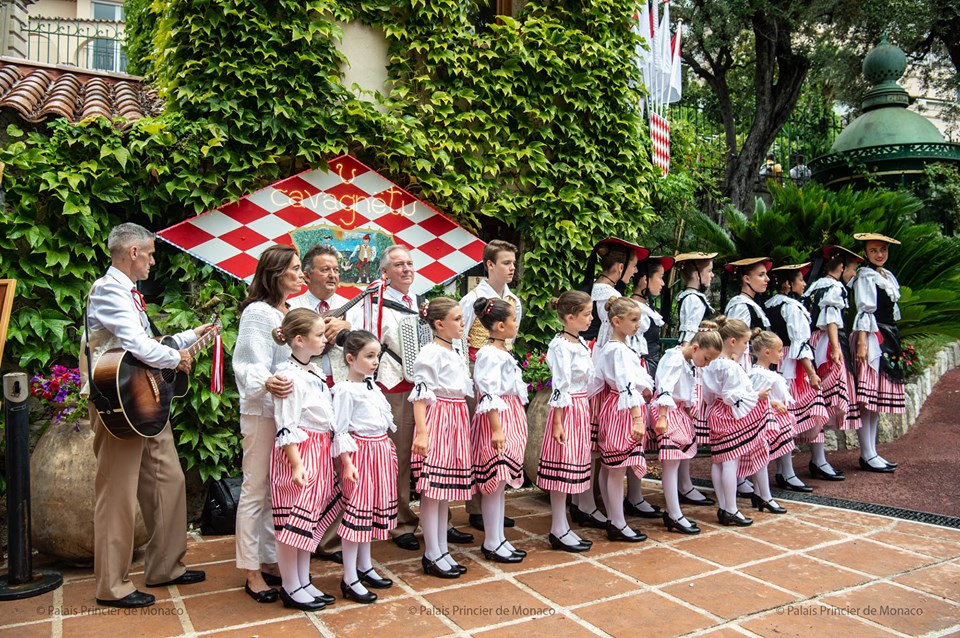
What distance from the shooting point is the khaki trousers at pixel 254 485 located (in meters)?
4.01

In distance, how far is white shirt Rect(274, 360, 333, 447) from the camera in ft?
12.3

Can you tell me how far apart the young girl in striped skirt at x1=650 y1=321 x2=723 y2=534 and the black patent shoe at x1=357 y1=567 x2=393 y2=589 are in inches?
80.4

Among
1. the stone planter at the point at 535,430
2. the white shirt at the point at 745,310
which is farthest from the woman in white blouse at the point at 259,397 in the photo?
the white shirt at the point at 745,310

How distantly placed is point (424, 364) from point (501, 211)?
10.3ft

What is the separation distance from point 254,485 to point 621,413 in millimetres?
2392

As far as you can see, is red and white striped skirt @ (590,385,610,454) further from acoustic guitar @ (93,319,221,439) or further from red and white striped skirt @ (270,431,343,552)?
acoustic guitar @ (93,319,221,439)

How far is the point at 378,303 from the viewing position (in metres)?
4.81

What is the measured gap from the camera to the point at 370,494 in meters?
3.99

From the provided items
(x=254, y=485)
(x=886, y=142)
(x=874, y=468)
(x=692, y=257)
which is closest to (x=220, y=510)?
(x=254, y=485)

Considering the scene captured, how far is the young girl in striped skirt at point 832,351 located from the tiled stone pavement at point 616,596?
149cm

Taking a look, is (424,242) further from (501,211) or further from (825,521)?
(825,521)

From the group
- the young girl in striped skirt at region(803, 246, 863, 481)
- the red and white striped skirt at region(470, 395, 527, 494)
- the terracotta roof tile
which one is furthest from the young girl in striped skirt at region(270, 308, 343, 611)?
the young girl in striped skirt at region(803, 246, 863, 481)

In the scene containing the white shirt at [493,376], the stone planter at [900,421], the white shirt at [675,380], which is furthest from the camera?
the stone planter at [900,421]

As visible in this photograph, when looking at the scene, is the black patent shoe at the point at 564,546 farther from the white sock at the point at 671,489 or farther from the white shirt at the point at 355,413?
the white shirt at the point at 355,413
